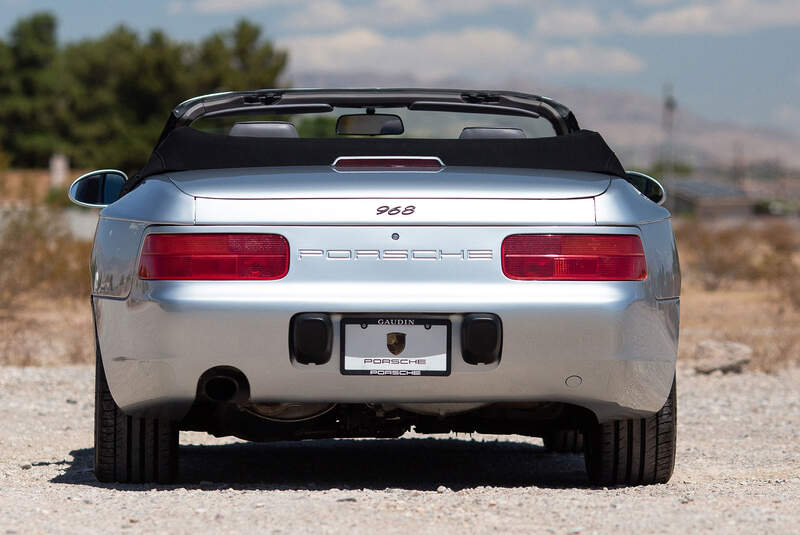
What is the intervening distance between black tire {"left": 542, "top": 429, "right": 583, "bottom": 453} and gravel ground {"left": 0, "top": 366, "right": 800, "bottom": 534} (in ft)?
0.19

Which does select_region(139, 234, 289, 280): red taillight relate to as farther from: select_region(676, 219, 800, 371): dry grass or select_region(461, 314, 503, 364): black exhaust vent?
select_region(676, 219, 800, 371): dry grass

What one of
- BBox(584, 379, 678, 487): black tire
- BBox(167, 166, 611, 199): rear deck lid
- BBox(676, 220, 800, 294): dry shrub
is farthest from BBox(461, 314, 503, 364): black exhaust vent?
BBox(676, 220, 800, 294): dry shrub

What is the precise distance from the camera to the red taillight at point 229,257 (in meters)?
4.34

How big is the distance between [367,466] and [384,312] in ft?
6.98

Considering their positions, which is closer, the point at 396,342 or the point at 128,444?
the point at 396,342

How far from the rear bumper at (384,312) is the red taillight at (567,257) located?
1.5 inches

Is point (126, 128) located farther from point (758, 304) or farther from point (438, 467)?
point (438, 467)

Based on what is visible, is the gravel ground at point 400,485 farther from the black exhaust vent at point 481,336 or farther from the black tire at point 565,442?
the black exhaust vent at point 481,336

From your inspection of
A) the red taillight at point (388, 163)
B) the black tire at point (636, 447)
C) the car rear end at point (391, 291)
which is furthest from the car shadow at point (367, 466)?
the red taillight at point (388, 163)

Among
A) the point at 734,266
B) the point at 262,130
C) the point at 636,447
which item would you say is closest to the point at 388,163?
the point at 262,130

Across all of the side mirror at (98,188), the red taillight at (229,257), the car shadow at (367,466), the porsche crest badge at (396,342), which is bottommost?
the car shadow at (367,466)

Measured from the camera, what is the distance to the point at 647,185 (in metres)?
5.72

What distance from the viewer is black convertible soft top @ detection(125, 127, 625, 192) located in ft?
15.6

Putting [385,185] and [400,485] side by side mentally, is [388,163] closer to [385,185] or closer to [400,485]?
[385,185]
